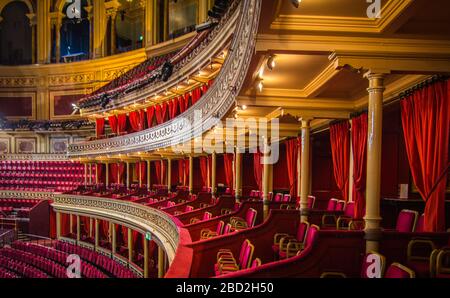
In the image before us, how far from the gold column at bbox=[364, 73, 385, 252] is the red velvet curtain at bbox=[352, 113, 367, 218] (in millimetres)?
3015

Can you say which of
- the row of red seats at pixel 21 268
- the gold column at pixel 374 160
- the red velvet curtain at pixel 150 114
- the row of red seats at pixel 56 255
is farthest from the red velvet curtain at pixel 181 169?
the gold column at pixel 374 160

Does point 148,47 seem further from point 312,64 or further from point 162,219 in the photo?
point 312,64

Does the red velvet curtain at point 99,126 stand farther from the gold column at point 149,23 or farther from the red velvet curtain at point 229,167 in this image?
the red velvet curtain at point 229,167

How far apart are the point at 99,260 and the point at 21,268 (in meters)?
3.21

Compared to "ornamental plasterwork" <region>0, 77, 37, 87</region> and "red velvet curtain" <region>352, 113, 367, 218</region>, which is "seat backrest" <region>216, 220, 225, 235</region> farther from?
"ornamental plasterwork" <region>0, 77, 37, 87</region>

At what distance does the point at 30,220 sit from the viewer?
24297 millimetres

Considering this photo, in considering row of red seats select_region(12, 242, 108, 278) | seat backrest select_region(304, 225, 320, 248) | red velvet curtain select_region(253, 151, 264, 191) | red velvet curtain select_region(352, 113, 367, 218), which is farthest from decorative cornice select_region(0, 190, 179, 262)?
red velvet curtain select_region(253, 151, 264, 191)

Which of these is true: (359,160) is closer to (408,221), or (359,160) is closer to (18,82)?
(408,221)

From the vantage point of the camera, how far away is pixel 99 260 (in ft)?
60.7

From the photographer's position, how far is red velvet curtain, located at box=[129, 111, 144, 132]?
24.3 metres

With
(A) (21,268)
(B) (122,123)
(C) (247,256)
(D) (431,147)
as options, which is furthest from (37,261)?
(D) (431,147)

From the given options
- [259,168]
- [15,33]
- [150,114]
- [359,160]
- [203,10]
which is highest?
[15,33]

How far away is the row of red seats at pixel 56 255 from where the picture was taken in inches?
642
